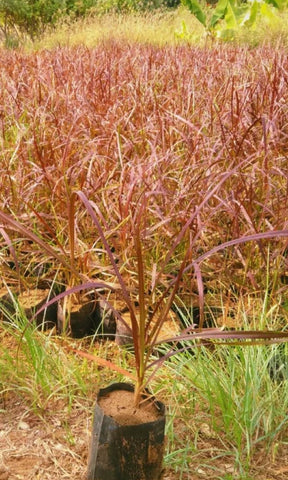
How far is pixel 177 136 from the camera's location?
10.2 ft

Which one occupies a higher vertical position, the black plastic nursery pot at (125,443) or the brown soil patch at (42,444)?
the black plastic nursery pot at (125,443)

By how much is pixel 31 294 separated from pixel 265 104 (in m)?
1.90

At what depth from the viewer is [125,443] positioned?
1.24 metres

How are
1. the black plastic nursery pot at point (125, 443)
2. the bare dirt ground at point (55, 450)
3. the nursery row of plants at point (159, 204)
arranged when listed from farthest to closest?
the nursery row of plants at point (159, 204) → the bare dirt ground at point (55, 450) → the black plastic nursery pot at point (125, 443)

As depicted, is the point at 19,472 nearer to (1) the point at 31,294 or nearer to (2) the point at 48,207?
(1) the point at 31,294

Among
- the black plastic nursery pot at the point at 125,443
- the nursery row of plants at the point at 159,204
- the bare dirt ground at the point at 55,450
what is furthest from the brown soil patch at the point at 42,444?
the nursery row of plants at the point at 159,204

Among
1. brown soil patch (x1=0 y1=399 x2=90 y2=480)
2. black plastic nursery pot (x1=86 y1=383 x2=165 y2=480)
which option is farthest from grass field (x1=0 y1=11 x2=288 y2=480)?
black plastic nursery pot (x1=86 y1=383 x2=165 y2=480)

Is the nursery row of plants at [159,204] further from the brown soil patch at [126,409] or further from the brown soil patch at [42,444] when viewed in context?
the brown soil patch at [126,409]

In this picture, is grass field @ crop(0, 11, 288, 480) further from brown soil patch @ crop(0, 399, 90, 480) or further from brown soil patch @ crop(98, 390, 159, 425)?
brown soil patch @ crop(98, 390, 159, 425)

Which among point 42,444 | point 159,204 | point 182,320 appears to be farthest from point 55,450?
point 159,204

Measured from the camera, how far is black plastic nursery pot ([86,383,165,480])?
1.23 m

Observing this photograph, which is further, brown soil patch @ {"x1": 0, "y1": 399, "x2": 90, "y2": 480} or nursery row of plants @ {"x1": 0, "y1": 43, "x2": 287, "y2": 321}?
nursery row of plants @ {"x1": 0, "y1": 43, "x2": 287, "y2": 321}

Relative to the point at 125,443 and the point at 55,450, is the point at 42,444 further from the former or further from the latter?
the point at 125,443

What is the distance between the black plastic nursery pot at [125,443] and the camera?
1228 mm
